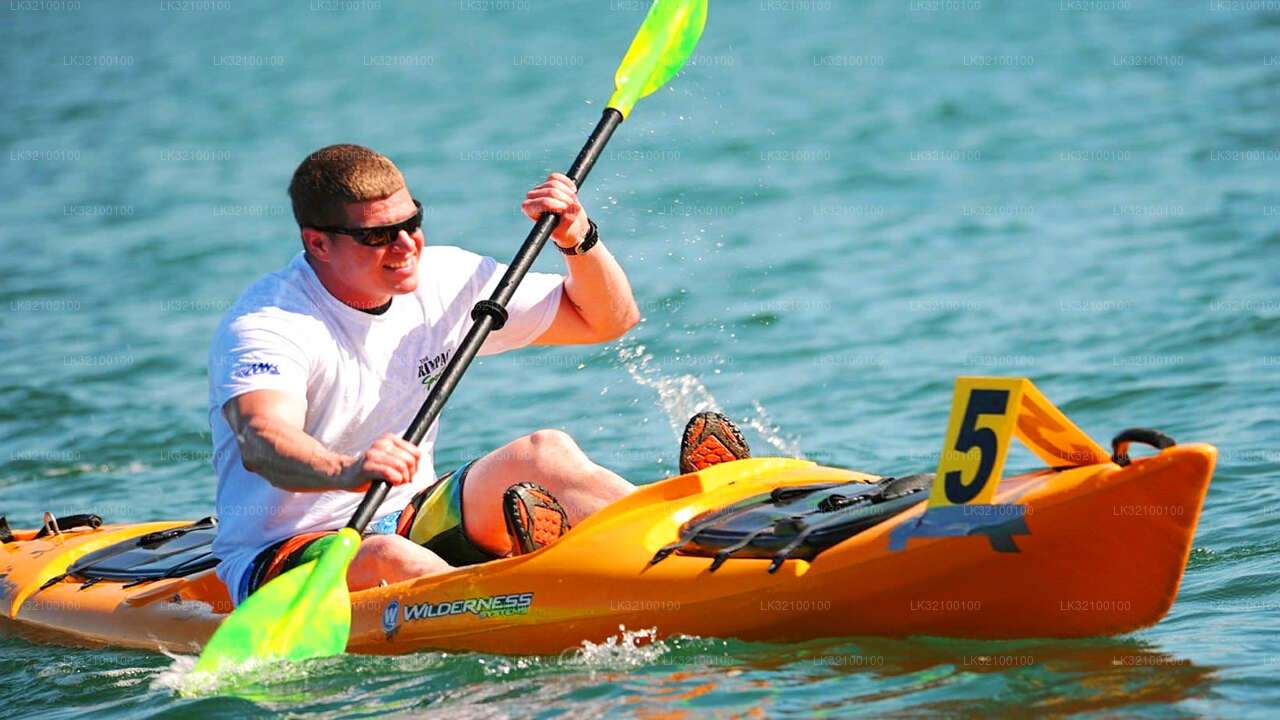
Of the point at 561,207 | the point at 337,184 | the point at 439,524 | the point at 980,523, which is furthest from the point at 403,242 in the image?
the point at 980,523

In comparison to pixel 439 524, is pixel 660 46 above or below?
above

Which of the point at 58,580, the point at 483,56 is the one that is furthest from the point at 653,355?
the point at 483,56

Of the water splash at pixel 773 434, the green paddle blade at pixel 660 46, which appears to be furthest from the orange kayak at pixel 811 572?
the water splash at pixel 773 434

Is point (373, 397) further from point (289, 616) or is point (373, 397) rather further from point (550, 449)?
point (289, 616)

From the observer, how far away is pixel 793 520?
12.9 feet

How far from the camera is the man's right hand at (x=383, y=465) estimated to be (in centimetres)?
375

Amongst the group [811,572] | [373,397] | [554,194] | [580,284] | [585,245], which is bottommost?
[811,572]

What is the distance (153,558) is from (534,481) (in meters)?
1.59

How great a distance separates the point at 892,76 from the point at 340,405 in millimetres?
13166

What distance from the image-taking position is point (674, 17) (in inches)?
216

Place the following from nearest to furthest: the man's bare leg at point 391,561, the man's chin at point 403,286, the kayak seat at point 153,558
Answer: the man's chin at point 403,286 < the man's bare leg at point 391,561 < the kayak seat at point 153,558

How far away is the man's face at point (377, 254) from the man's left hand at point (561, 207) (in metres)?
0.41

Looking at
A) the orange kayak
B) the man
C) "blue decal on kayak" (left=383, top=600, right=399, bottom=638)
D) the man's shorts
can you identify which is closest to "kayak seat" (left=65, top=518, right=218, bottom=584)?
the orange kayak

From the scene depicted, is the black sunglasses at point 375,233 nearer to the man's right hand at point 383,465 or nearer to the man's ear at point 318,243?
the man's ear at point 318,243
